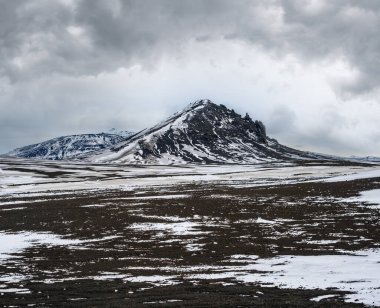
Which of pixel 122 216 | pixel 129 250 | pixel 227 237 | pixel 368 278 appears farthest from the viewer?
pixel 122 216

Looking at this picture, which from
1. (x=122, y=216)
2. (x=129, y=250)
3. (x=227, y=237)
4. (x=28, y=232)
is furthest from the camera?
(x=122, y=216)

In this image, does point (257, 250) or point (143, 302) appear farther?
point (257, 250)

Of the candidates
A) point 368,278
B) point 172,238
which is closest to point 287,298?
point 368,278

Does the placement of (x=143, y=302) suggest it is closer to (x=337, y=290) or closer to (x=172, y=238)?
(x=337, y=290)

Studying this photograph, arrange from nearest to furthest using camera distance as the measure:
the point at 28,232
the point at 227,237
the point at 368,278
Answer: the point at 368,278, the point at 227,237, the point at 28,232

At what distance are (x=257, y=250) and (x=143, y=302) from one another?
10.1m

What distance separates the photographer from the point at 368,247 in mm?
22094

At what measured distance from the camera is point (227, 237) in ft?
88.1

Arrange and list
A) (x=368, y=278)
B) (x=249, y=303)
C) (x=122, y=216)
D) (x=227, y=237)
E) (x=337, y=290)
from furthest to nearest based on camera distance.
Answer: (x=122, y=216) < (x=227, y=237) < (x=368, y=278) < (x=337, y=290) < (x=249, y=303)

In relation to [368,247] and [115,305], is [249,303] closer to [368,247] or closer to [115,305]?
[115,305]

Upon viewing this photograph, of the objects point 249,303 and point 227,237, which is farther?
point 227,237

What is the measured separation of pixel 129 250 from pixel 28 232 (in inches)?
480

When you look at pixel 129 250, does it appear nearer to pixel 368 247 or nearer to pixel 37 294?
pixel 37 294

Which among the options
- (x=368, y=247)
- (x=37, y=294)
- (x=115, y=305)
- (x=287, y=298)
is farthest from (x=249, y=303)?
(x=368, y=247)
